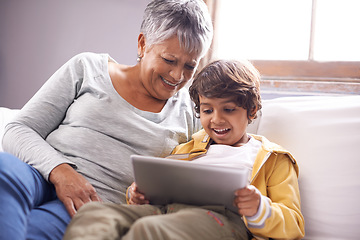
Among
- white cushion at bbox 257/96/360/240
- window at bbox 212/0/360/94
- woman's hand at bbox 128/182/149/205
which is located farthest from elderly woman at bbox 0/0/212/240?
window at bbox 212/0/360/94

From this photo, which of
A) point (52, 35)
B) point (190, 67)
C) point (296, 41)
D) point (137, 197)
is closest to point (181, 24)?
point (190, 67)

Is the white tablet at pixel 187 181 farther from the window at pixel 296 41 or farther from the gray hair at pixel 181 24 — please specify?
the window at pixel 296 41

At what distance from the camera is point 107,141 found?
1.17 meters

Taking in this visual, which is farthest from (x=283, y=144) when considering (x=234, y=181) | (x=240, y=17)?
(x=240, y=17)

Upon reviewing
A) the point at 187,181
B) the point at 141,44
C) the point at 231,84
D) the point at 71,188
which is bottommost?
the point at 71,188

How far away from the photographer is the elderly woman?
A: 3.46 ft

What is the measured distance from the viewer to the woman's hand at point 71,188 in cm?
99

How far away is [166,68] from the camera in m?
1.24

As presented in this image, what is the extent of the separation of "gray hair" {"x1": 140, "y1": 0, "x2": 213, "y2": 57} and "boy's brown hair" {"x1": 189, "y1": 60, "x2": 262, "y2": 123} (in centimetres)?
11

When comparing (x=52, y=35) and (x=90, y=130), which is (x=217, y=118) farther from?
(x=52, y=35)

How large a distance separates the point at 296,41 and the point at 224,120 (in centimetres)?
108

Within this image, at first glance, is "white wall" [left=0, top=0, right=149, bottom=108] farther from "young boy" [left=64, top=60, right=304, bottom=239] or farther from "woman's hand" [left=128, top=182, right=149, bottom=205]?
"woman's hand" [left=128, top=182, right=149, bottom=205]

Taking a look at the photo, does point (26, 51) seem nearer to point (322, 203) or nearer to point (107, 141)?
point (107, 141)

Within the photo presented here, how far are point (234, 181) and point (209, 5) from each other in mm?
1508
